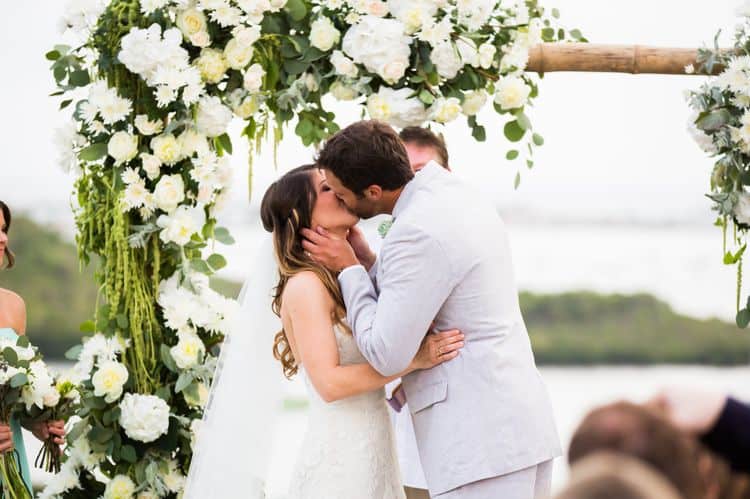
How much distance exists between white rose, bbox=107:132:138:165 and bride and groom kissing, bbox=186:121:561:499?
812 millimetres

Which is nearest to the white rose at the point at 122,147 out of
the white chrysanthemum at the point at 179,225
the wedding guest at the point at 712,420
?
the white chrysanthemum at the point at 179,225

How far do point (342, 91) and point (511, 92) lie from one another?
657mm

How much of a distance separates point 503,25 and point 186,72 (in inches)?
49.0

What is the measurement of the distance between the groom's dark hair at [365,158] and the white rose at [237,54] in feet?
2.87

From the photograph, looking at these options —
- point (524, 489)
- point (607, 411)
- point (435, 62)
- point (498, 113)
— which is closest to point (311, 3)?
point (435, 62)

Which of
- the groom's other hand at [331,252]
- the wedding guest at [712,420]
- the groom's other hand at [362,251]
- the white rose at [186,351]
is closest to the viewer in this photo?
the wedding guest at [712,420]

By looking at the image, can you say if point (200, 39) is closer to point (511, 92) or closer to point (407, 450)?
point (511, 92)

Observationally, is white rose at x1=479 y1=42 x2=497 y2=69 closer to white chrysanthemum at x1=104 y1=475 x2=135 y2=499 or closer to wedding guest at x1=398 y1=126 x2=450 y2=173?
wedding guest at x1=398 y1=126 x2=450 y2=173

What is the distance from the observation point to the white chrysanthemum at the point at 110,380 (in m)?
3.76

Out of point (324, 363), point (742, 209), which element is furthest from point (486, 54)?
point (324, 363)

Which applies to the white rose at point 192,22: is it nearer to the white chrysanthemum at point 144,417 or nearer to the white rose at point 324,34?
the white rose at point 324,34

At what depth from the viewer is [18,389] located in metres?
3.73

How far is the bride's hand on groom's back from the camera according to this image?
2.97 m

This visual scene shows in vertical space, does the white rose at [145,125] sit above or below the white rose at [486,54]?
below
